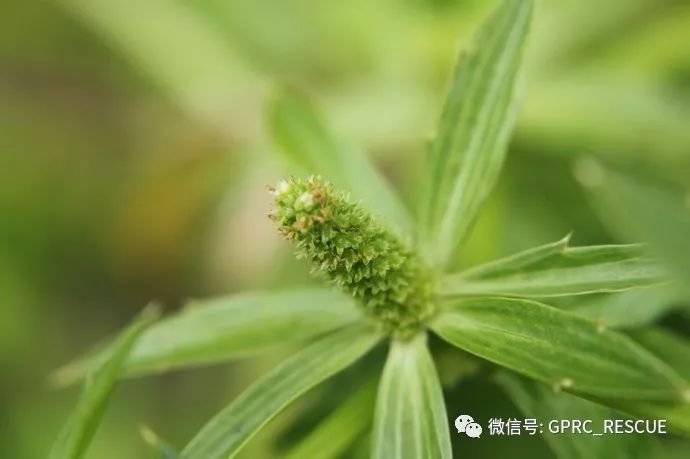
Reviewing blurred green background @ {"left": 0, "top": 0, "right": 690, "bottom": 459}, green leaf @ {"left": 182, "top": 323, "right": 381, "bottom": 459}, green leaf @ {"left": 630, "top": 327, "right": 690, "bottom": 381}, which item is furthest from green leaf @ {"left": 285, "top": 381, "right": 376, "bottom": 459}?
blurred green background @ {"left": 0, "top": 0, "right": 690, "bottom": 459}

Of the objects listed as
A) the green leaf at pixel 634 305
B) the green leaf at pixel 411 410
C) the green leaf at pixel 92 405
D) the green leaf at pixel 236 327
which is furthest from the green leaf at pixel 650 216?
the green leaf at pixel 92 405

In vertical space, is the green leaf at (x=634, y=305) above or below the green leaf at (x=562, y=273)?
above

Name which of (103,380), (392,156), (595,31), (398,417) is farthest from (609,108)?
(103,380)

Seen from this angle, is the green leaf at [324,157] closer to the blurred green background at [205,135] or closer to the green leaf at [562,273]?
the green leaf at [562,273]

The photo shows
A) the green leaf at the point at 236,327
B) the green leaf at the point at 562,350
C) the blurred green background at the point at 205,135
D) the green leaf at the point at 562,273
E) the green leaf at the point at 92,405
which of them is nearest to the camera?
the green leaf at the point at 562,350

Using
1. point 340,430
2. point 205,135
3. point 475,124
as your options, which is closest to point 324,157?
point 475,124

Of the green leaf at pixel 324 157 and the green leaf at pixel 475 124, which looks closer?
the green leaf at pixel 475 124

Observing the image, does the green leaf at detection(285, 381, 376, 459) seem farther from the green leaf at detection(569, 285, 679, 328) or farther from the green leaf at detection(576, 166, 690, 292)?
the green leaf at detection(576, 166, 690, 292)
